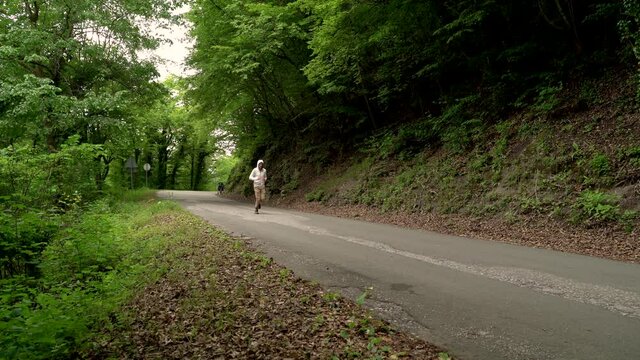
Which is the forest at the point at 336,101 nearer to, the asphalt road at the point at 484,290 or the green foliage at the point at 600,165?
the green foliage at the point at 600,165

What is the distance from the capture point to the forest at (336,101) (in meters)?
8.28

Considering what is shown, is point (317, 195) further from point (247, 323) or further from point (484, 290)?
point (247, 323)

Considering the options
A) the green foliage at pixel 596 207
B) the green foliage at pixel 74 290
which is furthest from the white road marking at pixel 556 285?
the green foliage at pixel 74 290

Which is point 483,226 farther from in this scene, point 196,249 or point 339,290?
point 196,249

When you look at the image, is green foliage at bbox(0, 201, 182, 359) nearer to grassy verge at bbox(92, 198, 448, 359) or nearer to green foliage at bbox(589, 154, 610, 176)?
grassy verge at bbox(92, 198, 448, 359)

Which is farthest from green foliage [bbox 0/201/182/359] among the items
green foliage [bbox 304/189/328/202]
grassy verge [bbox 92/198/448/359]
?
green foliage [bbox 304/189/328/202]

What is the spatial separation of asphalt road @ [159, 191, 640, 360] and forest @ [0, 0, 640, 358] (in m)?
2.88

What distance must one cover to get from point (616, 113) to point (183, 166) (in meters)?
55.1

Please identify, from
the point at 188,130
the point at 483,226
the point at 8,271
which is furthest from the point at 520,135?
the point at 188,130

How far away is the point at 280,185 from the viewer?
23.3 metres

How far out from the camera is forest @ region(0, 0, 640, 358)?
8281 mm

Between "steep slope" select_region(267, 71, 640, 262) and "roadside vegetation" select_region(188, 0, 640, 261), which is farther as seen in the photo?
"roadside vegetation" select_region(188, 0, 640, 261)

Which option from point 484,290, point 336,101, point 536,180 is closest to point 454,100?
point 536,180

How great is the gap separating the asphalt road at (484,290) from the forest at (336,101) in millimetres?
2876
